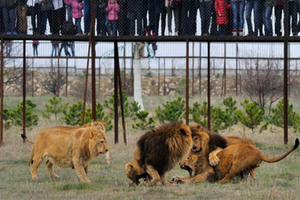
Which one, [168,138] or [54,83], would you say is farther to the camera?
[54,83]

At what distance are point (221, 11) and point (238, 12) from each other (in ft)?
1.17

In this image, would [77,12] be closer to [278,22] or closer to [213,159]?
[278,22]

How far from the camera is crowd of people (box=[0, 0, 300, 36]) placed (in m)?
19.2

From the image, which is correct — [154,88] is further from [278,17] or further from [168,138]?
[168,138]

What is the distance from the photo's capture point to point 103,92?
46719mm

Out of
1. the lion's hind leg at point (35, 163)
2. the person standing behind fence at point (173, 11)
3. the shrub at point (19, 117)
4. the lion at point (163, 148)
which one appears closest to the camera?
the lion at point (163, 148)

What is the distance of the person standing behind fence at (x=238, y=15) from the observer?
19141mm

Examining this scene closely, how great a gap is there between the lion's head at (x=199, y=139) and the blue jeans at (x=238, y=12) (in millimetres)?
6641

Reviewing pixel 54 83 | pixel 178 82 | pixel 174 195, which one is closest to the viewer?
pixel 174 195

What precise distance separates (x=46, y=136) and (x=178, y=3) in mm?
6363

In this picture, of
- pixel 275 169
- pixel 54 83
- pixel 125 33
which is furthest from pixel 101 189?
pixel 54 83

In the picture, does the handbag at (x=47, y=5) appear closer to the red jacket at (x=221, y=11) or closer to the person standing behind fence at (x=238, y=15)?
the red jacket at (x=221, y=11)

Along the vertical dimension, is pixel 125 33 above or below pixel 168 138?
above

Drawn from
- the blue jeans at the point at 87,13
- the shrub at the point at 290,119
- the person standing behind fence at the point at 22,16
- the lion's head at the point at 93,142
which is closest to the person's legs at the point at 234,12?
the blue jeans at the point at 87,13
